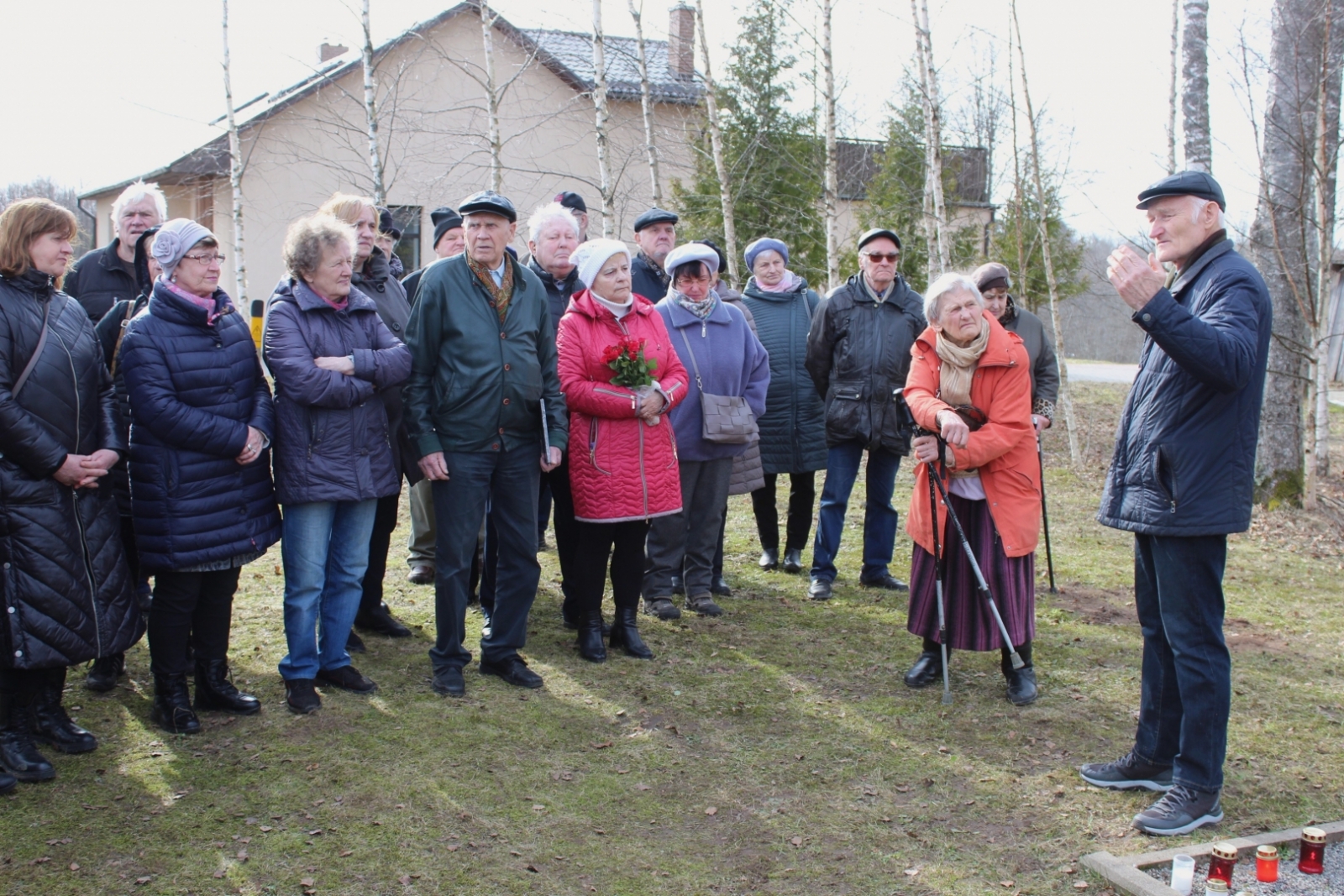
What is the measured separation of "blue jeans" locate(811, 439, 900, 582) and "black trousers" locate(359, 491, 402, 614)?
2.69 metres

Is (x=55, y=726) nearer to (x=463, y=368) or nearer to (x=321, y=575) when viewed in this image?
(x=321, y=575)

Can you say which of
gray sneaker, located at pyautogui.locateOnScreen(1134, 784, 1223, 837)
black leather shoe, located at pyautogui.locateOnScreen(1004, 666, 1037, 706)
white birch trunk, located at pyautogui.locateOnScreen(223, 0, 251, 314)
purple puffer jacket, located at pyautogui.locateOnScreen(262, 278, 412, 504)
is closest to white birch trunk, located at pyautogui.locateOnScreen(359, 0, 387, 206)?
white birch trunk, located at pyautogui.locateOnScreen(223, 0, 251, 314)

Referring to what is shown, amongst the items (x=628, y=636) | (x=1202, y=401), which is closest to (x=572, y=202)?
(x=628, y=636)

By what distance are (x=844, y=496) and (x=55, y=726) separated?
4.48 meters

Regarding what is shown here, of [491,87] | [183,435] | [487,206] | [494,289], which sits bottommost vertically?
[183,435]

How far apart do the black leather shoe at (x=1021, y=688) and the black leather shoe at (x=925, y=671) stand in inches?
13.9

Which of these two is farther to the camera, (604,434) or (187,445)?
(604,434)

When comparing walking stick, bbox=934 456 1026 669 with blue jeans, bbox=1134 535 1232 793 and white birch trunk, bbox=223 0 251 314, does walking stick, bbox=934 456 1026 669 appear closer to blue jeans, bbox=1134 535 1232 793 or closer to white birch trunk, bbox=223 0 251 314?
blue jeans, bbox=1134 535 1232 793

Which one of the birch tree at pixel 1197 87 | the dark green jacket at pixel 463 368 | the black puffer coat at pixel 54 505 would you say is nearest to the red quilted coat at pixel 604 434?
the dark green jacket at pixel 463 368

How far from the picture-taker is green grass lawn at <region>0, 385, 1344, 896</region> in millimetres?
3473

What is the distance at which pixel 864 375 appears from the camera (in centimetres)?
674

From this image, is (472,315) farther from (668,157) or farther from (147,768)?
(668,157)

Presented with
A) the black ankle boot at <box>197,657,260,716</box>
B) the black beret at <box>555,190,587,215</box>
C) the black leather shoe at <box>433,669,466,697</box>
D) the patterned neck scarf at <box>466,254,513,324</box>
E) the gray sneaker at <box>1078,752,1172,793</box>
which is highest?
the black beret at <box>555,190,587,215</box>

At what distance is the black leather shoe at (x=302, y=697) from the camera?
Result: 4656 millimetres
